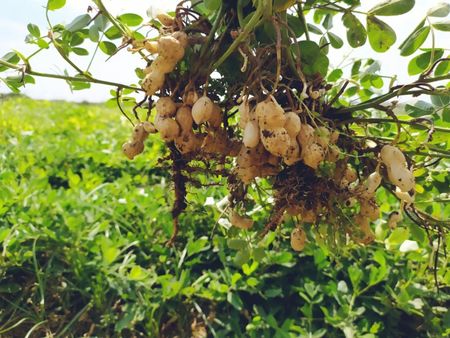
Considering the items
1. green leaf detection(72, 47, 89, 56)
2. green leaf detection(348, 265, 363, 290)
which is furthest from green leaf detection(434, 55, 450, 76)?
green leaf detection(348, 265, 363, 290)

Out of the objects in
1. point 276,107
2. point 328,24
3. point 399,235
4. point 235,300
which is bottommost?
point 235,300

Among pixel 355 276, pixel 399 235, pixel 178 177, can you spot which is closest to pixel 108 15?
pixel 178 177

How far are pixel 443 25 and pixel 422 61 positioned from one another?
0.06m

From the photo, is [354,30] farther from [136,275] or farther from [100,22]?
[136,275]

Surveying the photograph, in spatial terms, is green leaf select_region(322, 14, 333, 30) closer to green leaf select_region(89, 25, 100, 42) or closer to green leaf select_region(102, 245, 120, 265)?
green leaf select_region(89, 25, 100, 42)

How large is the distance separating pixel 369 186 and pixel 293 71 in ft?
0.59

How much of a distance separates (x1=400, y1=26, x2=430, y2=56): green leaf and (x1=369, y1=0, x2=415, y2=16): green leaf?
0.24ft

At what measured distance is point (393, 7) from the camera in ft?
A: 2.05

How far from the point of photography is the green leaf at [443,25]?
668mm

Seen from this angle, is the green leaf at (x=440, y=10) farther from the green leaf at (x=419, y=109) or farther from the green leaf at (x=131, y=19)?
the green leaf at (x=131, y=19)

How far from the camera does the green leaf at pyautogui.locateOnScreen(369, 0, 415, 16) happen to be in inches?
24.2

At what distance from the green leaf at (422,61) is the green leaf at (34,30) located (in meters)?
0.58

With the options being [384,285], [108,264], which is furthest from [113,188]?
[384,285]

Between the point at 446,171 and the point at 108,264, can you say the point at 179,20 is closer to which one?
the point at 446,171
